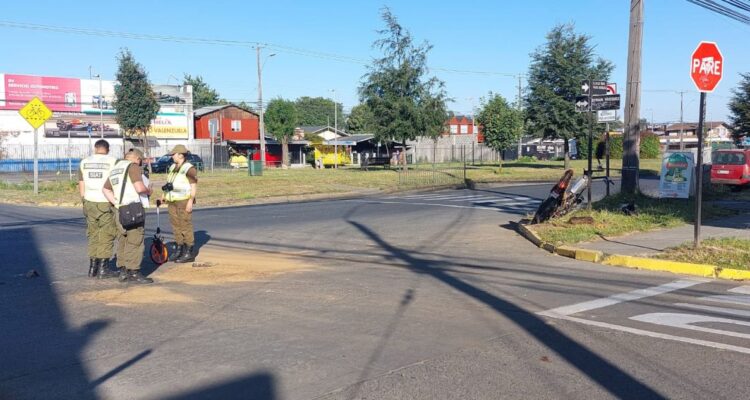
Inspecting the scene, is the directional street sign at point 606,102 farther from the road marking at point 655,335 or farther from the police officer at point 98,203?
the police officer at point 98,203

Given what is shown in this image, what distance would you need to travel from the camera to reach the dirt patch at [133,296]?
8.25m

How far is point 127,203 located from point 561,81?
1530 inches

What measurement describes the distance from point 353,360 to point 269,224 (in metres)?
12.3

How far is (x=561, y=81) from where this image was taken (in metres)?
44.5

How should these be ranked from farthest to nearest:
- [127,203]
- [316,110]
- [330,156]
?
[316,110] → [330,156] → [127,203]

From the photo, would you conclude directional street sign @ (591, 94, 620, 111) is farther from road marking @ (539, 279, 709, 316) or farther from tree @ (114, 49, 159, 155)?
tree @ (114, 49, 159, 155)

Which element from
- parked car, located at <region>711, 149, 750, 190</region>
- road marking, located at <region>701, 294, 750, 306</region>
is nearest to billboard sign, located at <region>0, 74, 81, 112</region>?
parked car, located at <region>711, 149, 750, 190</region>

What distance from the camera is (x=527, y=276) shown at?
1011 cm

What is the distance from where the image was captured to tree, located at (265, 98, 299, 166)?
226ft

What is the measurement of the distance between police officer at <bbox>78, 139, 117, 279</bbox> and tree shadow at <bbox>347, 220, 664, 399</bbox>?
14.7ft

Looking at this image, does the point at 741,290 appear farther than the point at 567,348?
Yes

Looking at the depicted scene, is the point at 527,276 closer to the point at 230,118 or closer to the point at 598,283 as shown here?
the point at 598,283

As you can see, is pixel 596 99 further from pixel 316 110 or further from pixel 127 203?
pixel 316 110

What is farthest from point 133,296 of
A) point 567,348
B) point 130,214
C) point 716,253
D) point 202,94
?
point 202,94
